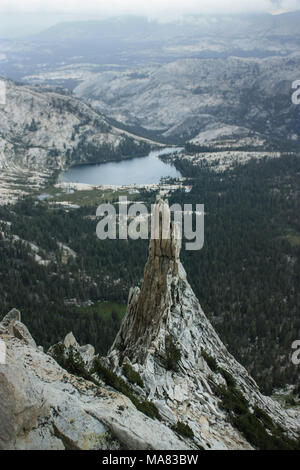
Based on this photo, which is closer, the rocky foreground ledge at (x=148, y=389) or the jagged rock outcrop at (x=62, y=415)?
the jagged rock outcrop at (x=62, y=415)

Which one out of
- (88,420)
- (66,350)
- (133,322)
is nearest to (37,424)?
(88,420)

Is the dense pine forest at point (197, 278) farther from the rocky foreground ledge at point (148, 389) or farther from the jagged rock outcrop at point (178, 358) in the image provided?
the rocky foreground ledge at point (148, 389)

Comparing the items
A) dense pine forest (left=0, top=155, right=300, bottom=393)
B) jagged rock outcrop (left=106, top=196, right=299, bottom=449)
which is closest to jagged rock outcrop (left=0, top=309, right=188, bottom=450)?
jagged rock outcrop (left=106, top=196, right=299, bottom=449)

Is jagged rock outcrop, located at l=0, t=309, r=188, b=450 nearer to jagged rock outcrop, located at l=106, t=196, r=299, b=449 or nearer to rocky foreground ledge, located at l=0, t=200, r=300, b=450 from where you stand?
rocky foreground ledge, located at l=0, t=200, r=300, b=450

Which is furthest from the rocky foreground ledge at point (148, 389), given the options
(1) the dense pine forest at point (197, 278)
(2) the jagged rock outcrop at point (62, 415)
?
(1) the dense pine forest at point (197, 278)
